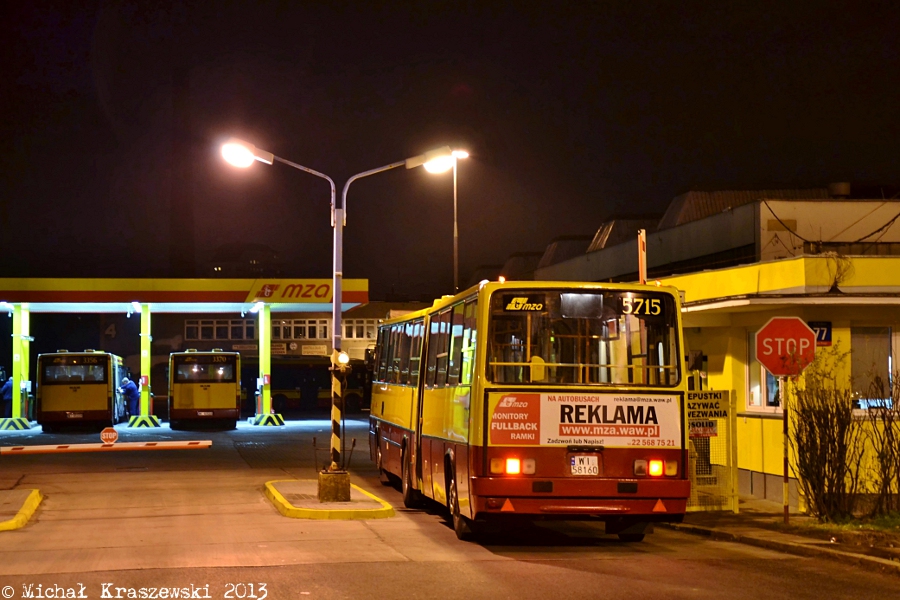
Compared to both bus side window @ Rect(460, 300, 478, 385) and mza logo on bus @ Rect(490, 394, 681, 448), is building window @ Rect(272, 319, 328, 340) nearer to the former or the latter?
bus side window @ Rect(460, 300, 478, 385)

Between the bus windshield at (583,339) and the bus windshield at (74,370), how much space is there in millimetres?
29544

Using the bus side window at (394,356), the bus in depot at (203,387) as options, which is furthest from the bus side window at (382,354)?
the bus in depot at (203,387)

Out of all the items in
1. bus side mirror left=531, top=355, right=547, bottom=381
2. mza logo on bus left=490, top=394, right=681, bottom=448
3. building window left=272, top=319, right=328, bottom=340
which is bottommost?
mza logo on bus left=490, top=394, right=681, bottom=448

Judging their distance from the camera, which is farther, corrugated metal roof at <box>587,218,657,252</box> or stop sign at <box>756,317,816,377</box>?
corrugated metal roof at <box>587,218,657,252</box>

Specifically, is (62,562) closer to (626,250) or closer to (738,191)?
(626,250)

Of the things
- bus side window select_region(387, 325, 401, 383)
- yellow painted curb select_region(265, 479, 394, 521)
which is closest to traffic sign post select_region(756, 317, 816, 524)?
yellow painted curb select_region(265, 479, 394, 521)

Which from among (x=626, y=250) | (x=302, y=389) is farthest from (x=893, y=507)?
(x=302, y=389)

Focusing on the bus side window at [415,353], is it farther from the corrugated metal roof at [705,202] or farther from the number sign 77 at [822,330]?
the corrugated metal roof at [705,202]

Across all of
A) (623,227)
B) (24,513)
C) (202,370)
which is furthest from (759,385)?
(202,370)

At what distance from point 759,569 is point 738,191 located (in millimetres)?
25678

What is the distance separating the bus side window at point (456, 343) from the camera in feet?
44.1

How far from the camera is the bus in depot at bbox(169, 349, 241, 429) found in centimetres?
3909

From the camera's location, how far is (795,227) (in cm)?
2159

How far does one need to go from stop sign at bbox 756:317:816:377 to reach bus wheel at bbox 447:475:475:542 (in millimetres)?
4337
